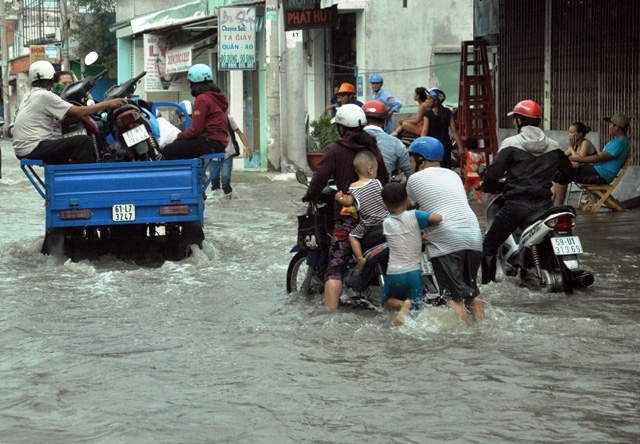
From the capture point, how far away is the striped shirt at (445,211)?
8.33 meters

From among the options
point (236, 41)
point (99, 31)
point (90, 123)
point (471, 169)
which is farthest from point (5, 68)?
point (90, 123)

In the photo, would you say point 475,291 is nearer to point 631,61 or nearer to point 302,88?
point 631,61

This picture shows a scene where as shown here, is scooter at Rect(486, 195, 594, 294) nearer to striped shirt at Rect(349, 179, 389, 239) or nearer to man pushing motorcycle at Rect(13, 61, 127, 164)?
striped shirt at Rect(349, 179, 389, 239)

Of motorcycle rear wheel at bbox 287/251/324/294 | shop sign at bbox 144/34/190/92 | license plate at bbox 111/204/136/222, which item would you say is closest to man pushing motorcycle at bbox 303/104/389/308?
motorcycle rear wheel at bbox 287/251/324/294

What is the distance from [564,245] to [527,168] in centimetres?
71

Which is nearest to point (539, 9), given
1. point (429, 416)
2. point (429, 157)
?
point (429, 157)

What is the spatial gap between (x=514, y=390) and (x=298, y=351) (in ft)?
5.55

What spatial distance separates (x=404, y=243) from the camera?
27.3 feet

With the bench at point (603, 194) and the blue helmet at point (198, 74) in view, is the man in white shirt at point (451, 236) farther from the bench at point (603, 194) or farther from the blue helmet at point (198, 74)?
the bench at point (603, 194)

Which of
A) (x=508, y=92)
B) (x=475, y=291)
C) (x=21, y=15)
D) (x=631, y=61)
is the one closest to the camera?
(x=475, y=291)

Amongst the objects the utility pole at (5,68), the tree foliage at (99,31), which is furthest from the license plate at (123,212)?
the utility pole at (5,68)

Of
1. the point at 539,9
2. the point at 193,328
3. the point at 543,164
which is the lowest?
the point at 193,328

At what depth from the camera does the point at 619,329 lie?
332 inches

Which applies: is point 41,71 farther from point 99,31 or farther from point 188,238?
point 99,31
